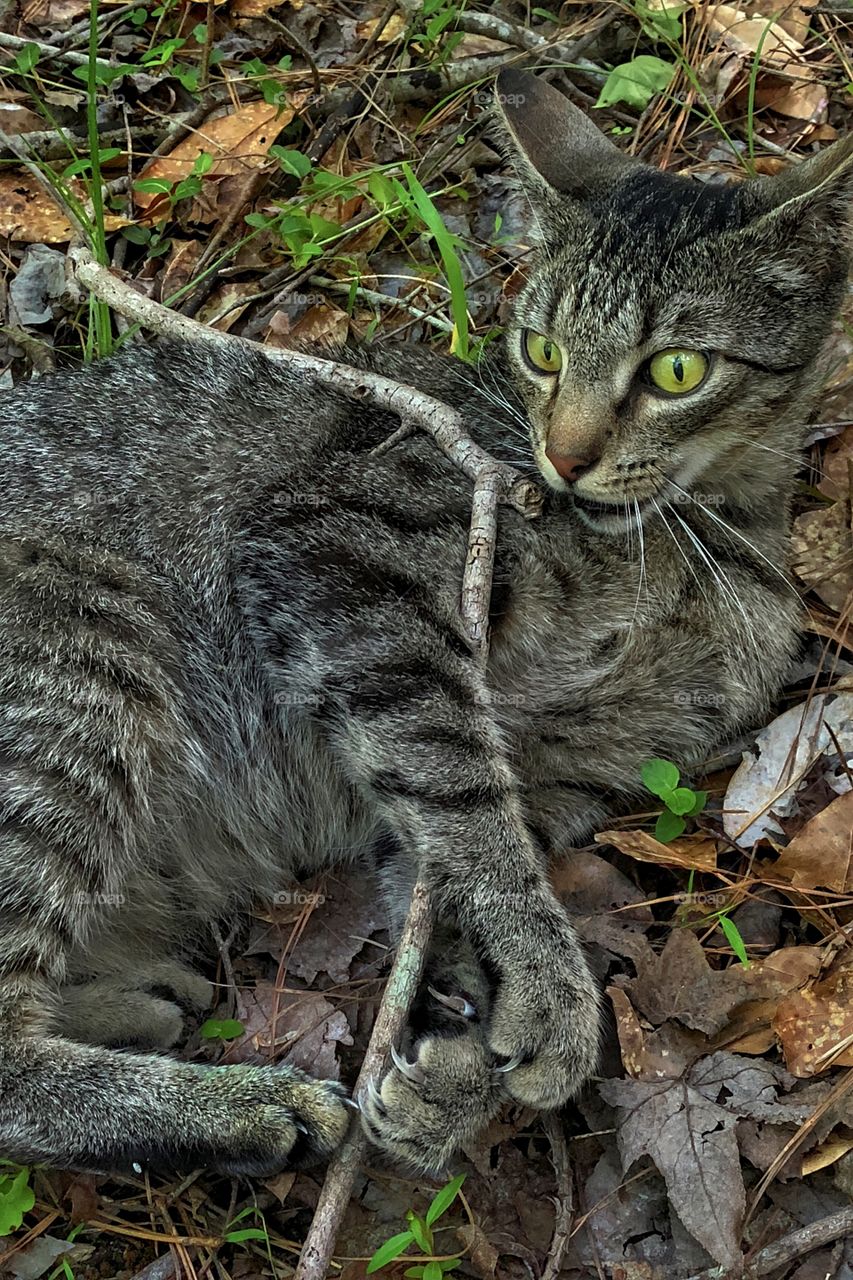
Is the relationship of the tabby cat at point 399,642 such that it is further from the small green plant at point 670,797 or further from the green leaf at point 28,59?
the green leaf at point 28,59

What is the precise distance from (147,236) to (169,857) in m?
2.56

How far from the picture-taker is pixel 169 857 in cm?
321

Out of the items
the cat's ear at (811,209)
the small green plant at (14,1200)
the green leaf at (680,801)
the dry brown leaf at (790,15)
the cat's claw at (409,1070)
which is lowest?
the small green plant at (14,1200)

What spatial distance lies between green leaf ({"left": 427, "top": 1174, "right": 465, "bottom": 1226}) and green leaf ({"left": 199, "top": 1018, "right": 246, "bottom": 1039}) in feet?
2.36

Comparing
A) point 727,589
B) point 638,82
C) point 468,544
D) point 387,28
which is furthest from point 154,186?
point 727,589

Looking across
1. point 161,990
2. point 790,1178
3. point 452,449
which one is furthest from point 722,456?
point 161,990

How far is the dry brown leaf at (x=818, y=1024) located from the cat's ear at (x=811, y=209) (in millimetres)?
1779

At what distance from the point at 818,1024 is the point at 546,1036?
2.12 feet

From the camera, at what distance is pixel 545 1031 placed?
262cm

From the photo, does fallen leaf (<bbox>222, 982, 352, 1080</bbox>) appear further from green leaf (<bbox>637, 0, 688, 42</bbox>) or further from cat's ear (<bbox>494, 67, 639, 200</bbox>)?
green leaf (<bbox>637, 0, 688, 42</bbox>)

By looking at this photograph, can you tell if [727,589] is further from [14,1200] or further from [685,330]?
[14,1200]

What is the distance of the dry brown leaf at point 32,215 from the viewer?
4.40 meters

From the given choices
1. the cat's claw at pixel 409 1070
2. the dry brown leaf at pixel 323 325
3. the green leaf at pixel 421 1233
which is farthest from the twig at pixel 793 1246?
the dry brown leaf at pixel 323 325

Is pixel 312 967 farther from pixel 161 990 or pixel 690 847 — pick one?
pixel 690 847
